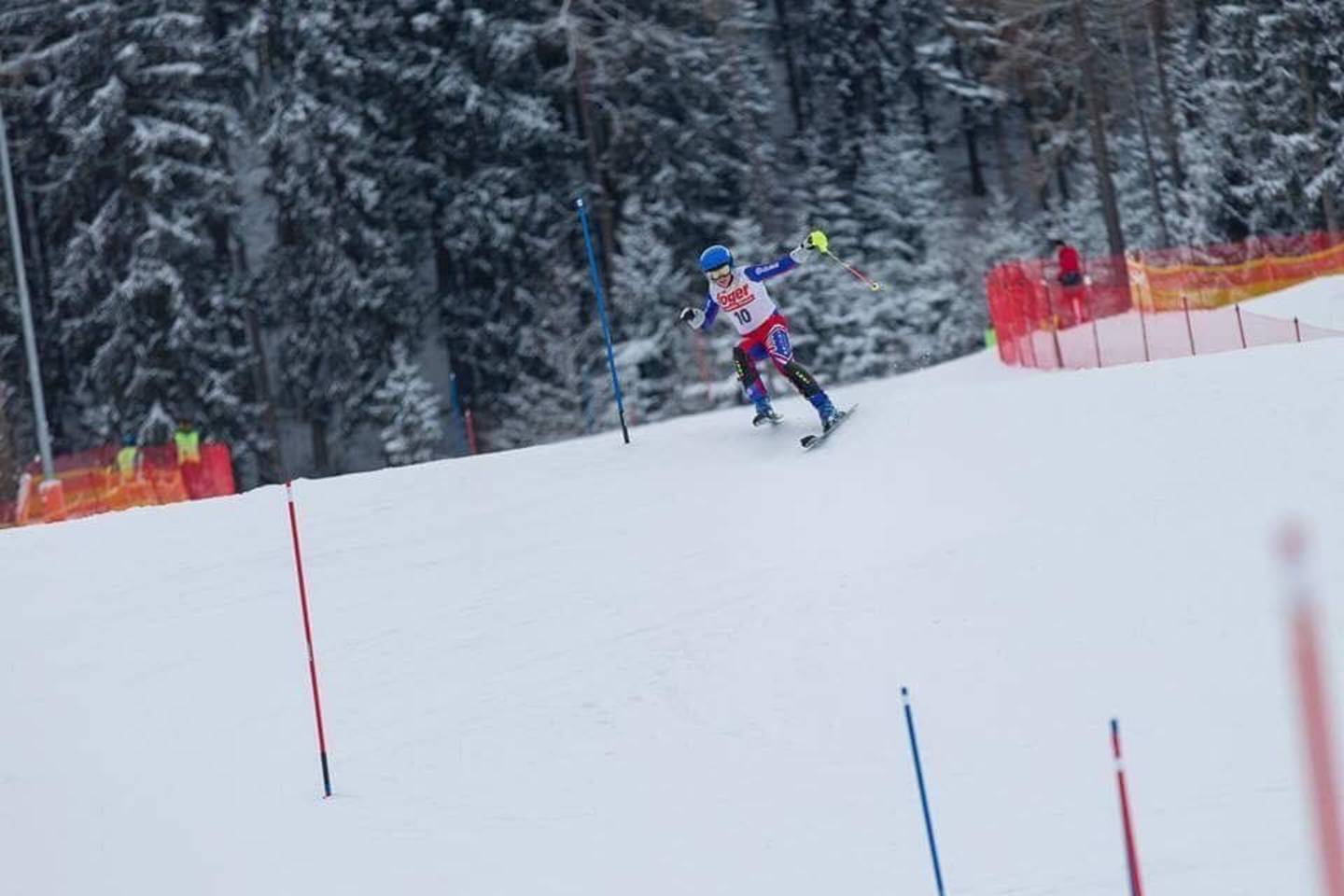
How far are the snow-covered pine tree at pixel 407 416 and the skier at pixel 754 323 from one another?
1900 cm

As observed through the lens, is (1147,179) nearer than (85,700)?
No

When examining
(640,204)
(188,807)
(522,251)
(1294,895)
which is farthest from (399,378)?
(1294,895)

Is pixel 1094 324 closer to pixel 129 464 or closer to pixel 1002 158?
pixel 129 464

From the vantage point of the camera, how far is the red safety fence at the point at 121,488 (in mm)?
20766

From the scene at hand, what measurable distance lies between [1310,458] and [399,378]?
86.8ft

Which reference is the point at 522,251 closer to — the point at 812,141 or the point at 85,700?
the point at 812,141

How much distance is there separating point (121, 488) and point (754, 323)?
11072mm

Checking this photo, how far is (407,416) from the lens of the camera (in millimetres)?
34812

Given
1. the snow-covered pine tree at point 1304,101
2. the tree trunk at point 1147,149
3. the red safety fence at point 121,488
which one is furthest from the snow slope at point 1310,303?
the red safety fence at point 121,488

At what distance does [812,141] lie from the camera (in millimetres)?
49781

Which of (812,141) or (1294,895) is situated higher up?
(812,141)

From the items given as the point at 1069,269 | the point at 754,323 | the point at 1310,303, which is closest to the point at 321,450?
the point at 1069,269

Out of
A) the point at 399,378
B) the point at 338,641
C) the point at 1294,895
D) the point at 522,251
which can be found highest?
the point at 522,251

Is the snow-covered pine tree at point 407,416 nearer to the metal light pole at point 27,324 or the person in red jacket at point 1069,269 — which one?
the metal light pole at point 27,324
